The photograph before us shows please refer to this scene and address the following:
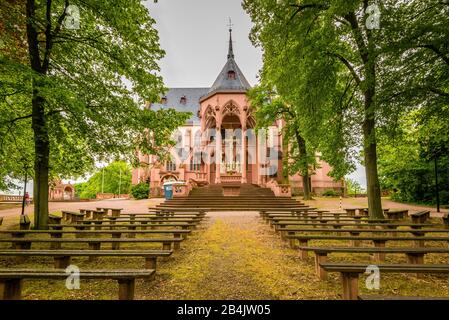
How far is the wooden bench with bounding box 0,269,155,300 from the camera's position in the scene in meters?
2.62

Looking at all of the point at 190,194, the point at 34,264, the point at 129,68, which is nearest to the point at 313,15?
the point at 129,68

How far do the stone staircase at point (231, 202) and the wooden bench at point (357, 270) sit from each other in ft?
38.2

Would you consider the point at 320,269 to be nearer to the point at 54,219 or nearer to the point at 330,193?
the point at 54,219

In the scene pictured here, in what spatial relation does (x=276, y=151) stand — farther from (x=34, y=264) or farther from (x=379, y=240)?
(x=34, y=264)

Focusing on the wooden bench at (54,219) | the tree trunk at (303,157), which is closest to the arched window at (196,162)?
the tree trunk at (303,157)

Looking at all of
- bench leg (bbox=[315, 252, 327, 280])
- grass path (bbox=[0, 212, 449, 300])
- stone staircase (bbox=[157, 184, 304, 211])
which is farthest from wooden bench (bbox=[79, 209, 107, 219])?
bench leg (bbox=[315, 252, 327, 280])

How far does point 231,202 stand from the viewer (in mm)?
15836

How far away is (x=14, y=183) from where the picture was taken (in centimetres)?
1150

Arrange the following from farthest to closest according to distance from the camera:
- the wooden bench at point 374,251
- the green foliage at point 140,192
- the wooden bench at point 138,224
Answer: the green foliage at point 140,192 < the wooden bench at point 138,224 < the wooden bench at point 374,251

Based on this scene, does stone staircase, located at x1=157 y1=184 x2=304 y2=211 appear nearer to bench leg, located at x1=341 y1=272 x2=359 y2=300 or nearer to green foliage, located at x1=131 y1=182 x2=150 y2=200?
bench leg, located at x1=341 y1=272 x2=359 y2=300

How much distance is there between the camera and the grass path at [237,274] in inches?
130

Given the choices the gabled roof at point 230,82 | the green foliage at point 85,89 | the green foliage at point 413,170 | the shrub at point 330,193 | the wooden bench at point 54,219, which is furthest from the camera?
the shrub at point 330,193

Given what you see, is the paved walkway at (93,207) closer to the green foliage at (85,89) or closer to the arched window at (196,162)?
the green foliage at (85,89)
